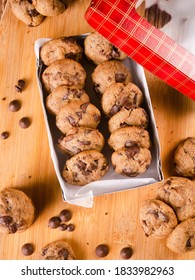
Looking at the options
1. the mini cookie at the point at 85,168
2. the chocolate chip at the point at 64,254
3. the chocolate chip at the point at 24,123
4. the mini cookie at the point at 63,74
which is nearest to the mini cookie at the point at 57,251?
the chocolate chip at the point at 64,254

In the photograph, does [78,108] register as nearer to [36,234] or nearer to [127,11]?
[127,11]

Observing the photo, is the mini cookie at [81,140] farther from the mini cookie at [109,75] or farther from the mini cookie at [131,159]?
the mini cookie at [109,75]

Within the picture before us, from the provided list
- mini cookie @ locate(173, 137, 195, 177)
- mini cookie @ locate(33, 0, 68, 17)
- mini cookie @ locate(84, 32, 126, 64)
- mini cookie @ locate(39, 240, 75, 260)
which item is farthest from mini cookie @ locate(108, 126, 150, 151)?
mini cookie @ locate(33, 0, 68, 17)

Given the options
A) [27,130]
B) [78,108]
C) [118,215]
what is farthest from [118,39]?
[118,215]

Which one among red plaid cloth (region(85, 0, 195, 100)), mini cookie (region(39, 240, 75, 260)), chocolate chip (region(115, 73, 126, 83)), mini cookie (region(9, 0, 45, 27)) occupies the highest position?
red plaid cloth (region(85, 0, 195, 100))

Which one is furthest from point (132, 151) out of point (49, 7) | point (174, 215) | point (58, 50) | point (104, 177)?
point (49, 7)

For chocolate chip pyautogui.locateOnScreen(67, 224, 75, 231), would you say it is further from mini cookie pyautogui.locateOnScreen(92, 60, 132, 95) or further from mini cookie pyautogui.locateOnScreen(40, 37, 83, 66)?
mini cookie pyautogui.locateOnScreen(40, 37, 83, 66)
